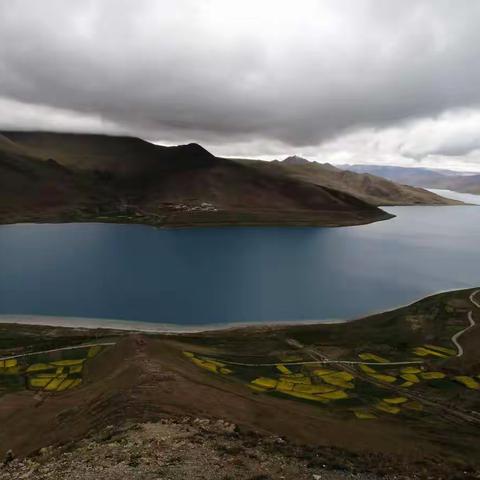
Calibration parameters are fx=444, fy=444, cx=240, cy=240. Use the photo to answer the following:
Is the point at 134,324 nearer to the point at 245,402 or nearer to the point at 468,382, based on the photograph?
the point at 245,402

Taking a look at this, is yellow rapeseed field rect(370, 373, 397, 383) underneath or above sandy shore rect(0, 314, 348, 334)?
above

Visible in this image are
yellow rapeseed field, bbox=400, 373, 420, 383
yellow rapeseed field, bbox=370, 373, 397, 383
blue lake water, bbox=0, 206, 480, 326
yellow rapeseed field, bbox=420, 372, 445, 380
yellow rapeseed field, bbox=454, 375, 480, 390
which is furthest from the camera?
blue lake water, bbox=0, 206, 480, 326

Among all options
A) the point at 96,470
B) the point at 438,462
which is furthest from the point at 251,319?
the point at 96,470

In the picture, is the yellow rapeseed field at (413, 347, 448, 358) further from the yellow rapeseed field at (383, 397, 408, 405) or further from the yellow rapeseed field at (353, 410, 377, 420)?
the yellow rapeseed field at (353, 410, 377, 420)

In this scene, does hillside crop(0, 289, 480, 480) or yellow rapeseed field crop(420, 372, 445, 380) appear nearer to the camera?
hillside crop(0, 289, 480, 480)

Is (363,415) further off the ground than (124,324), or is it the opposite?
(363,415)

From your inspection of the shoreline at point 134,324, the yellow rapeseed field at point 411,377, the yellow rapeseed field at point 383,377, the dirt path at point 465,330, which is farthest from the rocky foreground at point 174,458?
the dirt path at point 465,330

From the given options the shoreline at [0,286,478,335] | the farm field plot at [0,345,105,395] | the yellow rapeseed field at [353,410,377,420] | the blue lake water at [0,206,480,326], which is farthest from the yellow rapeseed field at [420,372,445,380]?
the farm field plot at [0,345,105,395]

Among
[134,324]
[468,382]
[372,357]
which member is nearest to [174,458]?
[468,382]

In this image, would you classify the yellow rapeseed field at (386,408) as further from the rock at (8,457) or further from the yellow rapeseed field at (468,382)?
the rock at (8,457)
